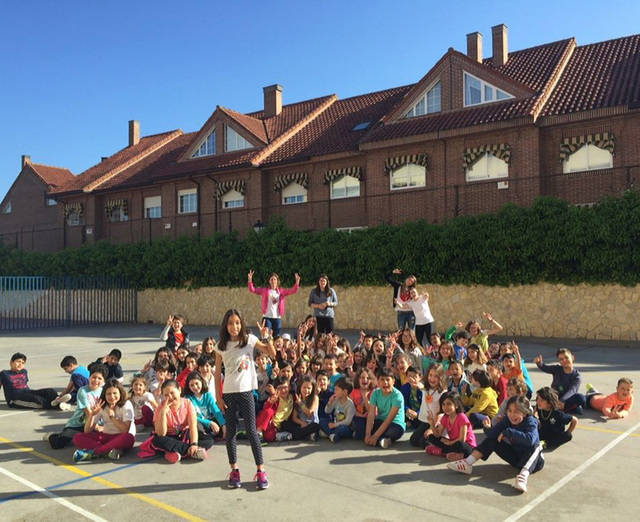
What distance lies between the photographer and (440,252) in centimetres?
1878

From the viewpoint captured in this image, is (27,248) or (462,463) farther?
(27,248)

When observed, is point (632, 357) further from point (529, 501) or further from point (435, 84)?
point (435, 84)

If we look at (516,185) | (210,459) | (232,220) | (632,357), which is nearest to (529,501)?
(210,459)

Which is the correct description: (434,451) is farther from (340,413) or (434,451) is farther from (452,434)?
(340,413)

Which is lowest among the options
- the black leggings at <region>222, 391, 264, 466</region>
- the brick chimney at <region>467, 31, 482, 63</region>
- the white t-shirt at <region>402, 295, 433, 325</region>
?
the black leggings at <region>222, 391, 264, 466</region>

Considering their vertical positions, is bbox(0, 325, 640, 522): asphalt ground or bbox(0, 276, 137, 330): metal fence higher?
bbox(0, 276, 137, 330): metal fence

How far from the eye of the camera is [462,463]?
5.57 m

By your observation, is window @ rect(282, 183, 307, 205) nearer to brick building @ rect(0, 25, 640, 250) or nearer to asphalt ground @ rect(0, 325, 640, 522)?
brick building @ rect(0, 25, 640, 250)

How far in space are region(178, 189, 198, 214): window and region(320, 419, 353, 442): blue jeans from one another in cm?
2417

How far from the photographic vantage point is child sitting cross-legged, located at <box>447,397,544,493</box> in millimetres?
5425

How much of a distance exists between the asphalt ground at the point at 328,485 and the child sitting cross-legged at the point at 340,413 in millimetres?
177

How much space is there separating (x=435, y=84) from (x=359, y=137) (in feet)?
13.7

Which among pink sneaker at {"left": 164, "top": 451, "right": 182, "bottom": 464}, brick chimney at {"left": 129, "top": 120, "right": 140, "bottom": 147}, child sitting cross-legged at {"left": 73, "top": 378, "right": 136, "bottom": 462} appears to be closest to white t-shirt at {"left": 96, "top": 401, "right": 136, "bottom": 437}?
child sitting cross-legged at {"left": 73, "top": 378, "right": 136, "bottom": 462}

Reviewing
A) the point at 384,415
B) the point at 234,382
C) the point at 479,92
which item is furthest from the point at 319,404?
the point at 479,92
